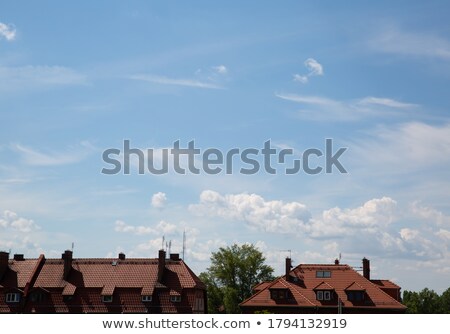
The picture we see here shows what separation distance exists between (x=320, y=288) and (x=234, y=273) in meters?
30.0

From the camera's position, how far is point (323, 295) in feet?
247

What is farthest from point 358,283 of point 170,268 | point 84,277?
point 84,277

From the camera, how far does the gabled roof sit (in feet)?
244

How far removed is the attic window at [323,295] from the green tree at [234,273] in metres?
27.4

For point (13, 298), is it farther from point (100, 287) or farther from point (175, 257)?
point (175, 257)

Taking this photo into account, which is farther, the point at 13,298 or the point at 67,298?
the point at 67,298

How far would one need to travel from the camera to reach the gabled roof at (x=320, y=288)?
7444 cm

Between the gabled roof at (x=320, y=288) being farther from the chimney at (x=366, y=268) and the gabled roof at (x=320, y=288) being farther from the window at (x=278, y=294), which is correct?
the chimney at (x=366, y=268)

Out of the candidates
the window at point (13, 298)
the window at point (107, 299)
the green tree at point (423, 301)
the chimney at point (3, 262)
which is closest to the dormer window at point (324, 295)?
the window at point (107, 299)

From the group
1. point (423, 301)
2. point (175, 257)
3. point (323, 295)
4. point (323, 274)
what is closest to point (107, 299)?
point (175, 257)

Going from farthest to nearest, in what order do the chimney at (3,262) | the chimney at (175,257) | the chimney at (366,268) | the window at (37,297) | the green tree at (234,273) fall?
1. the green tree at (234,273)
2. the chimney at (366,268)
3. the chimney at (175,257)
4. the chimney at (3,262)
5. the window at (37,297)

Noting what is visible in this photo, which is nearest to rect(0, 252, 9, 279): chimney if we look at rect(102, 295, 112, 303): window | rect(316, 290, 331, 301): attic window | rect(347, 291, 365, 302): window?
rect(102, 295, 112, 303): window
